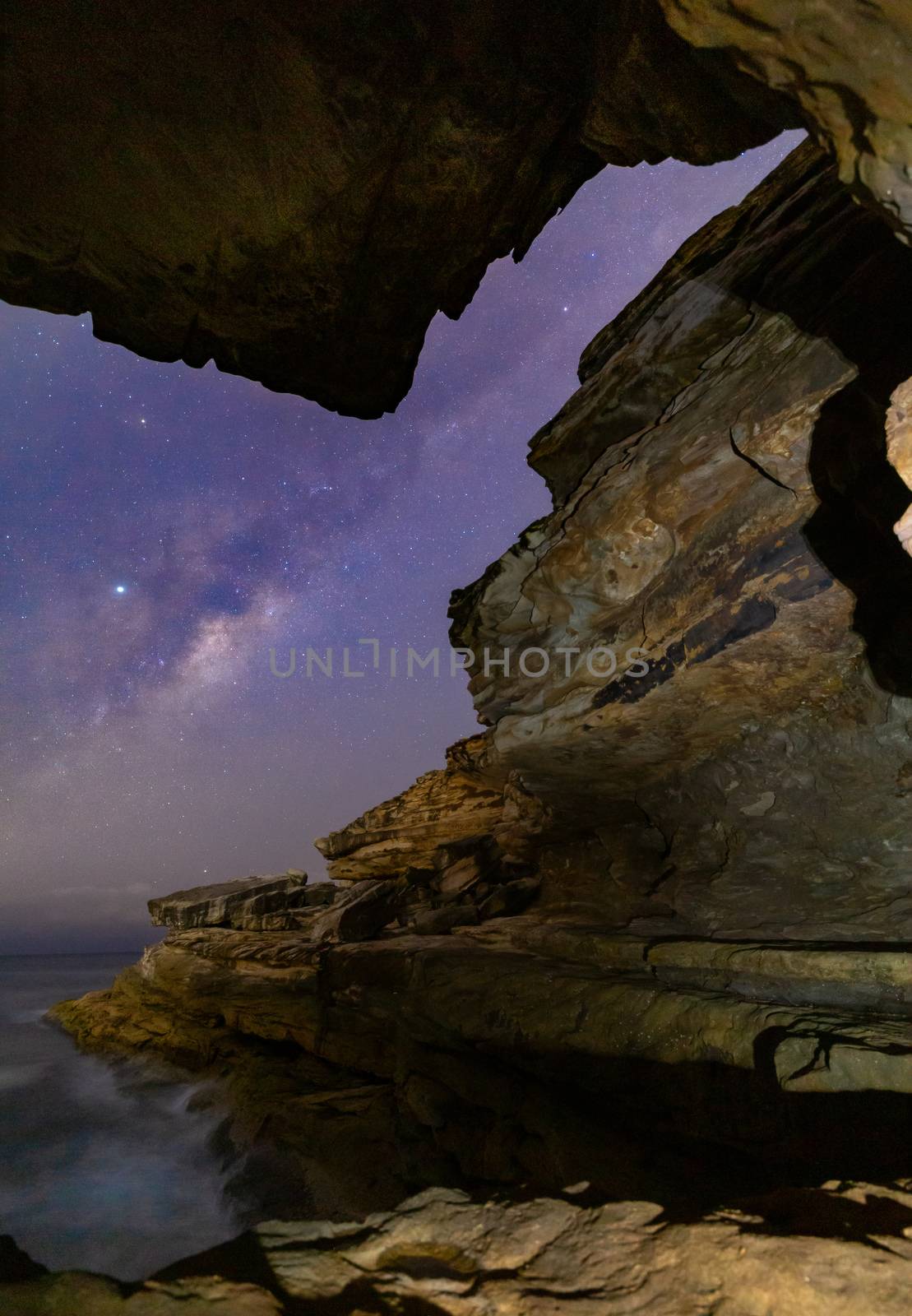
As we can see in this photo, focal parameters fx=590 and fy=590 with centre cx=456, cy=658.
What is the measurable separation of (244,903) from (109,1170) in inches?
227

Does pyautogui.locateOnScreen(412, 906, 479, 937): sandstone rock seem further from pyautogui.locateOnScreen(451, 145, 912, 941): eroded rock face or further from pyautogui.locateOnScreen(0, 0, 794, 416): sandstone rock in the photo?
pyautogui.locateOnScreen(0, 0, 794, 416): sandstone rock

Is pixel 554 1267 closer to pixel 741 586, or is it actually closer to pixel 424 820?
pixel 741 586

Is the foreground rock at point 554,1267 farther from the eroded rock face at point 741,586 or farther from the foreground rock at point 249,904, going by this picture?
the foreground rock at point 249,904

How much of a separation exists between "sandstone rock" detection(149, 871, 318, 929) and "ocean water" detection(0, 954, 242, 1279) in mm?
3551

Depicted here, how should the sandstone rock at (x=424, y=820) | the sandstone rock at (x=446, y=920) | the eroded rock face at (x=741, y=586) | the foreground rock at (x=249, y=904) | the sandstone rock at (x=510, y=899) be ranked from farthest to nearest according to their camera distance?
1. the foreground rock at (x=249, y=904)
2. the sandstone rock at (x=424, y=820)
3. the sandstone rock at (x=446, y=920)
4. the sandstone rock at (x=510, y=899)
5. the eroded rock face at (x=741, y=586)

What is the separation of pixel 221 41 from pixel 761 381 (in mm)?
5566

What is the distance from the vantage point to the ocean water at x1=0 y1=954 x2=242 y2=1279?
9281 millimetres

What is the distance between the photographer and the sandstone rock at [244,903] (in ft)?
52.3

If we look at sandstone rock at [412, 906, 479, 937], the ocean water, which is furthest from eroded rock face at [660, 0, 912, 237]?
the ocean water

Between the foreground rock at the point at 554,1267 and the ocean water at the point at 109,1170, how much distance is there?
7.84m

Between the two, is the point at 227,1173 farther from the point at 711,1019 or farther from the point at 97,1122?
the point at 711,1019

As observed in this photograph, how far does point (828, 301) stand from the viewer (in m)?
4.37

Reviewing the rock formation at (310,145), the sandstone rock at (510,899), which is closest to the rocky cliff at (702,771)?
the sandstone rock at (510,899)

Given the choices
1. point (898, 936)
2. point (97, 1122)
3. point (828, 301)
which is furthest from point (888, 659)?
point (97, 1122)
